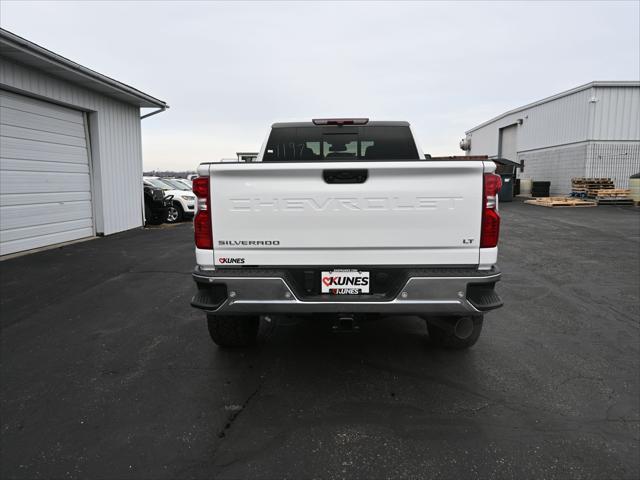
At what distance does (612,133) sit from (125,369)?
26544 millimetres

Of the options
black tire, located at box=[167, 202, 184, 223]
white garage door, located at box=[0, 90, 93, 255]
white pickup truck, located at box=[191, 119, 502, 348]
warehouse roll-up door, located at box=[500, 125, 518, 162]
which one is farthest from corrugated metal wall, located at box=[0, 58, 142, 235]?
warehouse roll-up door, located at box=[500, 125, 518, 162]

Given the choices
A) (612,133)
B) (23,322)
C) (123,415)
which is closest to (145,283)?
(23,322)

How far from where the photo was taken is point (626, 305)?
17.7ft

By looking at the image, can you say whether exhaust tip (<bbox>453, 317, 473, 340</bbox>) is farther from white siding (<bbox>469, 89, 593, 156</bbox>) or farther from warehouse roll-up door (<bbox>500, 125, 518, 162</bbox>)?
warehouse roll-up door (<bbox>500, 125, 518, 162</bbox>)

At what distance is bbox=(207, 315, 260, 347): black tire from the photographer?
3752mm

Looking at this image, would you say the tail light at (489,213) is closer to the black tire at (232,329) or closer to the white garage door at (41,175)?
the black tire at (232,329)

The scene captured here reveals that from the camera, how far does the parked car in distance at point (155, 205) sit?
49.3 ft

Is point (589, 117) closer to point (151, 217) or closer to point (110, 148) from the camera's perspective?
point (151, 217)

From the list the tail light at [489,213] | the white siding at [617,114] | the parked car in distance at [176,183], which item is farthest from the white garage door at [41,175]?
the white siding at [617,114]

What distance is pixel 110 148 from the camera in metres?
12.2

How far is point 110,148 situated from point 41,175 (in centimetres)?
273

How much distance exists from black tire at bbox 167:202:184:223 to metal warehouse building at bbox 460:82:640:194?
20.8 m

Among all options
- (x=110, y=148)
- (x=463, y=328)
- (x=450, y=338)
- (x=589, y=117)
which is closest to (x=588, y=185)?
(x=589, y=117)

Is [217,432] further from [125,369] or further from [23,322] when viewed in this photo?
[23,322]
